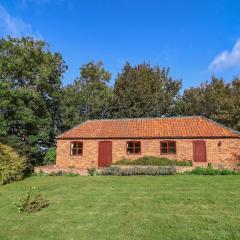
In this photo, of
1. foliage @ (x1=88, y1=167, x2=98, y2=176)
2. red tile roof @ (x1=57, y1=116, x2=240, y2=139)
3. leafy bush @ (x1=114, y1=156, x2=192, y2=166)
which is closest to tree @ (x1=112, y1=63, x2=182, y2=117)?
red tile roof @ (x1=57, y1=116, x2=240, y2=139)

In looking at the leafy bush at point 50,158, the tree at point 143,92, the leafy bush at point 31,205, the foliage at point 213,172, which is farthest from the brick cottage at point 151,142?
the leafy bush at point 31,205

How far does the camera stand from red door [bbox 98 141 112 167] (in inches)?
1056

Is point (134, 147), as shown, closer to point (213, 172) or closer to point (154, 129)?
point (154, 129)

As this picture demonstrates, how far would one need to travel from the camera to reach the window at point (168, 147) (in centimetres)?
2595

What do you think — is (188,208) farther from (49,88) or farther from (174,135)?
(49,88)

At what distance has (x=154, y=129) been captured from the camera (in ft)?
90.2

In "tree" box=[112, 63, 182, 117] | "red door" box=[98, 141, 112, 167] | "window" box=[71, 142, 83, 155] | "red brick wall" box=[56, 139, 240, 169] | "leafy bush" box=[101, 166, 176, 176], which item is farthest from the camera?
"tree" box=[112, 63, 182, 117]

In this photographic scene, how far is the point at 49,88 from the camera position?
33.6 m

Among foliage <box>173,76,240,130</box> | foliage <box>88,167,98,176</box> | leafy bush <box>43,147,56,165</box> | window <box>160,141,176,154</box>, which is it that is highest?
foliage <box>173,76,240,130</box>

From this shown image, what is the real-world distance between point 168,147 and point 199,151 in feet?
9.73

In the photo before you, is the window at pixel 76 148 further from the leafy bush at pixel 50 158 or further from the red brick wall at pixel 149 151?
the leafy bush at pixel 50 158

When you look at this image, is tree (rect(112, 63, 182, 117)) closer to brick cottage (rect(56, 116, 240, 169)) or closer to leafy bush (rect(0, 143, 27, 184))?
brick cottage (rect(56, 116, 240, 169))

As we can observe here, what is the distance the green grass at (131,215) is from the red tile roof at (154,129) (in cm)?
1185

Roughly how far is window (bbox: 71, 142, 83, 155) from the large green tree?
4.88 m
